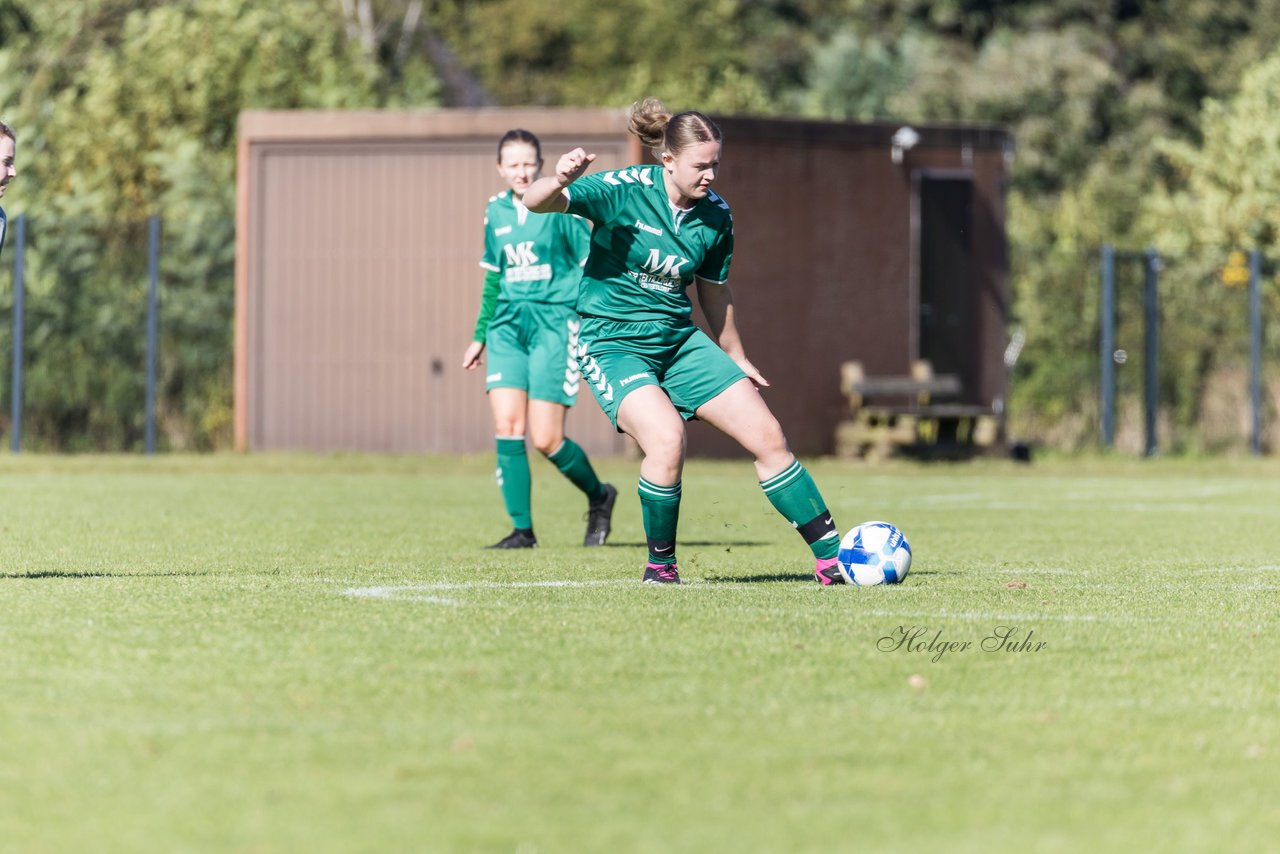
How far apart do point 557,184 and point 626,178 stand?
→ 1.87 feet

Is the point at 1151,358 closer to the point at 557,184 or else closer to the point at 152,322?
the point at 152,322

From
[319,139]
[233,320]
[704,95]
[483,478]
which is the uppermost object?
[704,95]

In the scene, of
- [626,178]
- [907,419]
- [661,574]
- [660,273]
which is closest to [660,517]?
[661,574]

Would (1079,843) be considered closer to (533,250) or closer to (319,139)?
(533,250)

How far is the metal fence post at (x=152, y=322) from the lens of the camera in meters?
23.0

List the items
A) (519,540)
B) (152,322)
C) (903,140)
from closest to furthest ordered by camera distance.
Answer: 1. (519,540)
2. (152,322)
3. (903,140)

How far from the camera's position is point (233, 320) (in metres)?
24.4

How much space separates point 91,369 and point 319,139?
387 cm

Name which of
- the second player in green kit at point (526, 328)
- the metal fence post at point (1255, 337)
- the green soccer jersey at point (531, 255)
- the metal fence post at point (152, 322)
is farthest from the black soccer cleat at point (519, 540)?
the metal fence post at point (1255, 337)

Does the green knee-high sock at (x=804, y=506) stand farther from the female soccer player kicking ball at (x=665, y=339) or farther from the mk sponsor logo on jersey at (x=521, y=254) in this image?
the mk sponsor logo on jersey at (x=521, y=254)

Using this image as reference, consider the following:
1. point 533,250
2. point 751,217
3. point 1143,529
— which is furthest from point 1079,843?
point 751,217

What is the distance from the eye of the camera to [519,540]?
10852mm

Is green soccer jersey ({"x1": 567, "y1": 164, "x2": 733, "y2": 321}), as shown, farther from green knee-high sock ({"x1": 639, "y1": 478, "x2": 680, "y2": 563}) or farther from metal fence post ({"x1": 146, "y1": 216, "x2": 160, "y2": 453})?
metal fence post ({"x1": 146, "y1": 216, "x2": 160, "y2": 453})

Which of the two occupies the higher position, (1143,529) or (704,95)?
(704,95)
